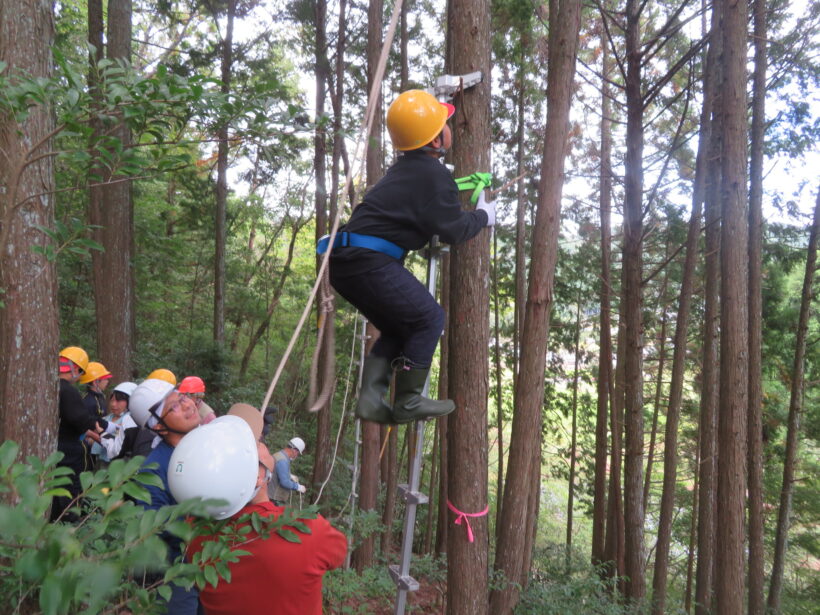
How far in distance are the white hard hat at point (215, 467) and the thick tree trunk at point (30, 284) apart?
7.12 feet

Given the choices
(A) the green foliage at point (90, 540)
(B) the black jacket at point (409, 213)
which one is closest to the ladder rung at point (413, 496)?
(B) the black jacket at point (409, 213)

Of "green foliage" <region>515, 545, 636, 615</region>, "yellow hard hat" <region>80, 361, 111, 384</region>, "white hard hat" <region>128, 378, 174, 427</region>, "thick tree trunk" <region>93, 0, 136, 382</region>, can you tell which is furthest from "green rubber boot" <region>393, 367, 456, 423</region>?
"thick tree trunk" <region>93, 0, 136, 382</region>

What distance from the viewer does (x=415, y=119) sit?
9.35 ft

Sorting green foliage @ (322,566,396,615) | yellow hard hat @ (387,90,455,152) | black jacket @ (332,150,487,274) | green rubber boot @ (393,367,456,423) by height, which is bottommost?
green foliage @ (322,566,396,615)

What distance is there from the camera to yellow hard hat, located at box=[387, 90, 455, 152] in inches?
112

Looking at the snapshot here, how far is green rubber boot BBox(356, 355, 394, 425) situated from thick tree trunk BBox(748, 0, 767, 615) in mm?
7235

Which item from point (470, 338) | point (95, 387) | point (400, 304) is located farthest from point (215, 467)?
point (95, 387)

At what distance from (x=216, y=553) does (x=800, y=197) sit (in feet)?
45.9

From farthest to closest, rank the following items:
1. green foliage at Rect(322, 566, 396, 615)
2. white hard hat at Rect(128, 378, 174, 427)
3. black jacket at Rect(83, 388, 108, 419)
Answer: black jacket at Rect(83, 388, 108, 419)
green foliage at Rect(322, 566, 396, 615)
white hard hat at Rect(128, 378, 174, 427)

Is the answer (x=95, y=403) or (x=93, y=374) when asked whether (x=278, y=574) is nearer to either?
(x=95, y=403)

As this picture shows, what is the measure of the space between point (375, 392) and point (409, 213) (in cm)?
100

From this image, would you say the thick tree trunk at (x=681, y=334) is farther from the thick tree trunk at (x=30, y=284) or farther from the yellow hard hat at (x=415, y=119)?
the thick tree trunk at (x=30, y=284)

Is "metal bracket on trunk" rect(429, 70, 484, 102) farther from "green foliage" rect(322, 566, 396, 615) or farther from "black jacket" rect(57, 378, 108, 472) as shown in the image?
"green foliage" rect(322, 566, 396, 615)

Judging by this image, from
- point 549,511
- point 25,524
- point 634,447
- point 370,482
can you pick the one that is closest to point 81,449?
point 25,524
